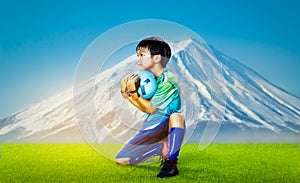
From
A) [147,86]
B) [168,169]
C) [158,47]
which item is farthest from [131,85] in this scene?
[168,169]

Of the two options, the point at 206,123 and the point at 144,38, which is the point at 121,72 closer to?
the point at 144,38

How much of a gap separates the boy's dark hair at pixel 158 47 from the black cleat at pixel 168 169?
767mm

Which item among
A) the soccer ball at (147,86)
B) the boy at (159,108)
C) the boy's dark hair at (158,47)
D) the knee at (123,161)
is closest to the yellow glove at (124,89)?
the boy at (159,108)

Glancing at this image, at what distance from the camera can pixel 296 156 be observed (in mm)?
4969

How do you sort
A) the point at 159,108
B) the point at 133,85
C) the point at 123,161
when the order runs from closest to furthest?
1. the point at 133,85
2. the point at 159,108
3. the point at 123,161

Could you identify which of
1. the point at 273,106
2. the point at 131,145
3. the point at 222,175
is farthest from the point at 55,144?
the point at 273,106

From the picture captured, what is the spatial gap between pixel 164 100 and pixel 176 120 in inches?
7.3

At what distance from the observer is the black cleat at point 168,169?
359 centimetres

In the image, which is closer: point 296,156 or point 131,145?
point 131,145

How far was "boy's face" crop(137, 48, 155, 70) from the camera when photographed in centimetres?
357

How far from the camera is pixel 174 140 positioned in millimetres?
3605

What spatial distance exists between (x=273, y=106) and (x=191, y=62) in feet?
13.8

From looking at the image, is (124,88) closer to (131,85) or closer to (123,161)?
(131,85)

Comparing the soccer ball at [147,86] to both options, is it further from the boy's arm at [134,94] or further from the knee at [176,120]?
the knee at [176,120]
